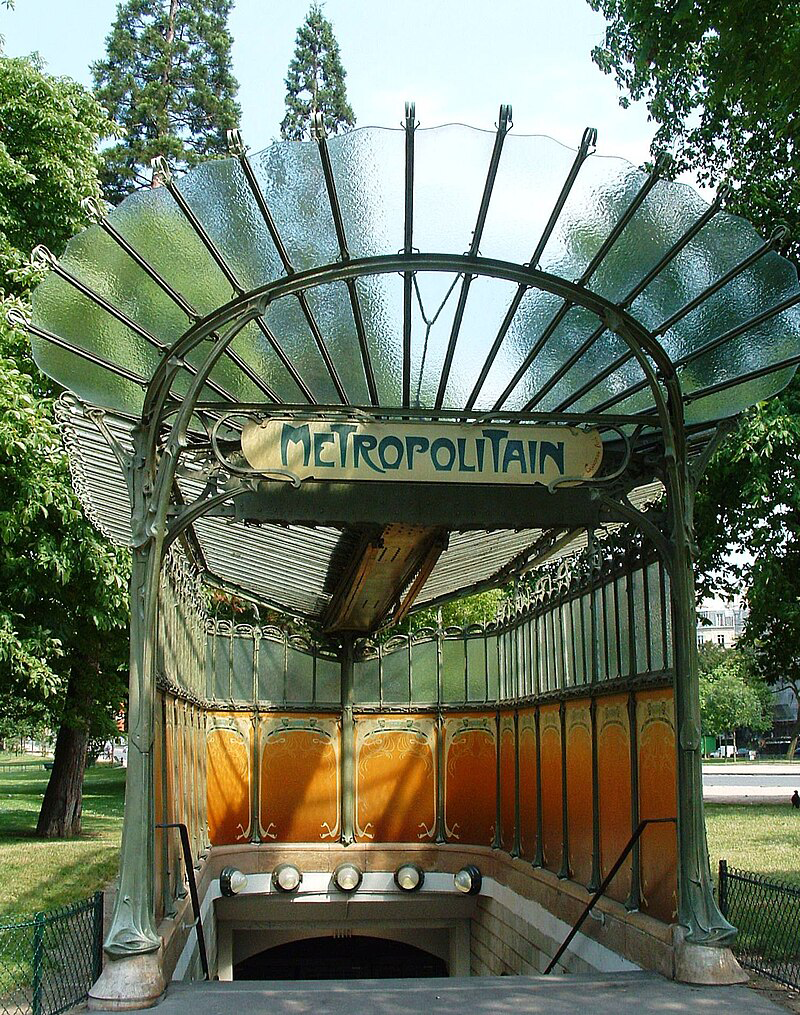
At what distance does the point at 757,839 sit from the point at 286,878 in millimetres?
7865

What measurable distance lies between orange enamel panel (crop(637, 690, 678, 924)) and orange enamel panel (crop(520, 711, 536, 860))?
381 centimetres

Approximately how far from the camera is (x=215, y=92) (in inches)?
1373

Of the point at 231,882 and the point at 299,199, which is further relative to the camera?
the point at 231,882

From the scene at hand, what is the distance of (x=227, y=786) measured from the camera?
44.9ft

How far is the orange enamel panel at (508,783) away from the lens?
13531 millimetres

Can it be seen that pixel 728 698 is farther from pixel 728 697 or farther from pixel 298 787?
pixel 298 787

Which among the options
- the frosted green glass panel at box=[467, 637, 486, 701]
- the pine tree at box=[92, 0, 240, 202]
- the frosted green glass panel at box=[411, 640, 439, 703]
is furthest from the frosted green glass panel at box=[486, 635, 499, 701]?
the pine tree at box=[92, 0, 240, 202]

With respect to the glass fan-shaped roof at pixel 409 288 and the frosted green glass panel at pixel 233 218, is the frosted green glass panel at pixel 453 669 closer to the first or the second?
the glass fan-shaped roof at pixel 409 288

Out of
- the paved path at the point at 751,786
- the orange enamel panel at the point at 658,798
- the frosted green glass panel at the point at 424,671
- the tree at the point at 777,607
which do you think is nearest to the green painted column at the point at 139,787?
the orange enamel panel at the point at 658,798

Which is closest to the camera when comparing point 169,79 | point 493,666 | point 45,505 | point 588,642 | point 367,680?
point 588,642

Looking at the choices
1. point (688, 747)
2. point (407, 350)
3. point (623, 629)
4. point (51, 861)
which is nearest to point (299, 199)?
point (407, 350)

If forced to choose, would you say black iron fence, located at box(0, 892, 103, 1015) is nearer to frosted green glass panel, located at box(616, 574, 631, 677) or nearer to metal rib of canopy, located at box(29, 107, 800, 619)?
metal rib of canopy, located at box(29, 107, 800, 619)

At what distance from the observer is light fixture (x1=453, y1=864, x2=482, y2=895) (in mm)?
13625

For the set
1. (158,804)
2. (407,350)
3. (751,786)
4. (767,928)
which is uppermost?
(407,350)
